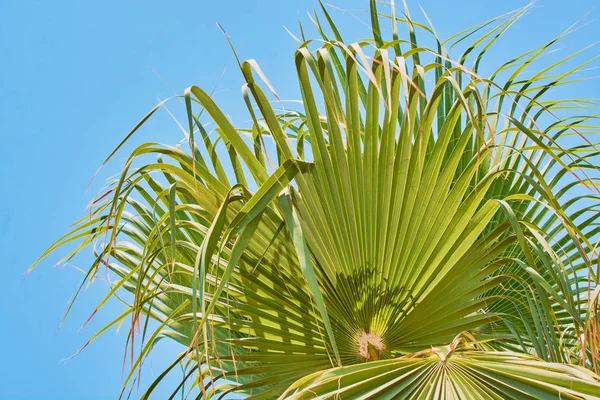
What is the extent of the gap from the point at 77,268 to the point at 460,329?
1396 mm

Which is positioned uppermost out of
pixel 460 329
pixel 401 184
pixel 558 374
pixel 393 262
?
pixel 401 184

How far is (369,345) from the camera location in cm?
195

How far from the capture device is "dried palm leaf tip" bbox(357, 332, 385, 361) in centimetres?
195

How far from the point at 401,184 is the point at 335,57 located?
0.75 metres

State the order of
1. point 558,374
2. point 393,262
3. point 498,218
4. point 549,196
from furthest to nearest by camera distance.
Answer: point 498,218
point 393,262
point 549,196
point 558,374

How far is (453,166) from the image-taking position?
6.34 feet

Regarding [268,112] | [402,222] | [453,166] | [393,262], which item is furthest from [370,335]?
[268,112]

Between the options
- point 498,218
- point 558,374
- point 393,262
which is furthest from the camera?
point 498,218

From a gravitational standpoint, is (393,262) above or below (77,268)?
below

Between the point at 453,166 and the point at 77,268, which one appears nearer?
the point at 453,166

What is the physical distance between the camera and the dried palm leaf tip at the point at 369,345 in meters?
1.95

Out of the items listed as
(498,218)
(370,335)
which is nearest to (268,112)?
(370,335)

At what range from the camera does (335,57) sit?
2.47 metres

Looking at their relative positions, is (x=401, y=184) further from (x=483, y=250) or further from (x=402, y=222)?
(x=483, y=250)
